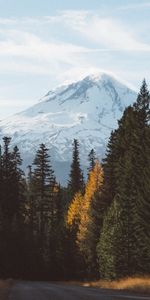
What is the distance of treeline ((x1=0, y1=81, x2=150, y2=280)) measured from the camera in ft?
192

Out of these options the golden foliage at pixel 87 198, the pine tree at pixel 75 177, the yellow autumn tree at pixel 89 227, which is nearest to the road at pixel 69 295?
the yellow autumn tree at pixel 89 227

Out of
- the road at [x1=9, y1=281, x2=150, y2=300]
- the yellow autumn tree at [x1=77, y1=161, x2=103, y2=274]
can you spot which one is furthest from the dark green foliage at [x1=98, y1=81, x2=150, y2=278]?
the road at [x1=9, y1=281, x2=150, y2=300]

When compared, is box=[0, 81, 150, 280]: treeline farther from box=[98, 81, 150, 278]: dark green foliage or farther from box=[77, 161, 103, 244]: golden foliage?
box=[77, 161, 103, 244]: golden foliage

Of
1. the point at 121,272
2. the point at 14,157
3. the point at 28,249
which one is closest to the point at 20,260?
the point at 28,249

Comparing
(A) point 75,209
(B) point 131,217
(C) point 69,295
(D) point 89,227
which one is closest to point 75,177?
(A) point 75,209

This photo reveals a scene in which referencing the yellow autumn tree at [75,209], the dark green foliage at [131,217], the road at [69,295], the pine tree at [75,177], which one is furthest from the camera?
the pine tree at [75,177]

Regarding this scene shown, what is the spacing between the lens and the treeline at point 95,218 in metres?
58.6

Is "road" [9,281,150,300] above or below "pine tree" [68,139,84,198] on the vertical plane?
below

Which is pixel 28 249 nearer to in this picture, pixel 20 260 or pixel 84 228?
pixel 20 260

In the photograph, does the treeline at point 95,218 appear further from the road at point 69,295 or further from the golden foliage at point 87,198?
the road at point 69,295

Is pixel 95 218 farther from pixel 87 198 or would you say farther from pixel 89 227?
pixel 87 198

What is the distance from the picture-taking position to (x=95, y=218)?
7388 centimetres

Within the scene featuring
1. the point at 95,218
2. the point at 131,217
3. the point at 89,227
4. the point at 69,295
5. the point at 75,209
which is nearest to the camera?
the point at 69,295

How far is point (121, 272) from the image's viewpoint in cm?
5938
